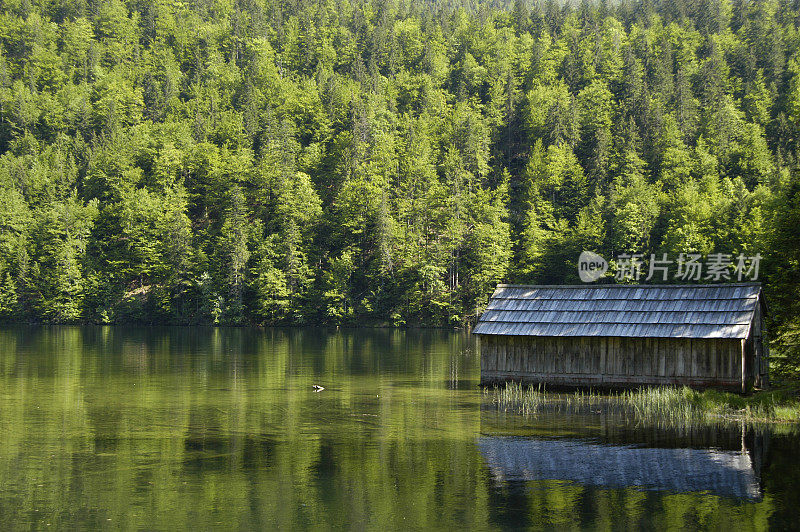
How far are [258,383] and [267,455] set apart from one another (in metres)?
19.9

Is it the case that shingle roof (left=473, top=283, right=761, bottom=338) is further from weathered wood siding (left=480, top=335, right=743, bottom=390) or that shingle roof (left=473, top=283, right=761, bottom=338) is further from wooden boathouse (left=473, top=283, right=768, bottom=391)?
weathered wood siding (left=480, top=335, right=743, bottom=390)

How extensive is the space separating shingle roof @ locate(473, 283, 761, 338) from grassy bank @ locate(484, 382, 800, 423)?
2.88m

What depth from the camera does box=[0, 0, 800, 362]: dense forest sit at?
115875 millimetres

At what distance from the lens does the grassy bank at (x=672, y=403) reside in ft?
111

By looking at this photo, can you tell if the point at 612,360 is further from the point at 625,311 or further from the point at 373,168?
the point at 373,168

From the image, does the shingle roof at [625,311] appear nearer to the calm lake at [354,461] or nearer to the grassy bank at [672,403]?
the grassy bank at [672,403]

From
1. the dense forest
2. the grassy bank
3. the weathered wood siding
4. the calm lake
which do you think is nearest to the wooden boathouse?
the weathered wood siding

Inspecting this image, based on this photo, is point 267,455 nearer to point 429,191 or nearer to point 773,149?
point 429,191

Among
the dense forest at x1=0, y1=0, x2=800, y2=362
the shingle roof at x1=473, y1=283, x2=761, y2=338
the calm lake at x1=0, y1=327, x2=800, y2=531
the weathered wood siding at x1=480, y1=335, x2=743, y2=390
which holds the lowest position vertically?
the calm lake at x1=0, y1=327, x2=800, y2=531

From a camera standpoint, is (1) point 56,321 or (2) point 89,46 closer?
(1) point 56,321

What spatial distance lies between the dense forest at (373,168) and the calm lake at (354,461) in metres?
39.5

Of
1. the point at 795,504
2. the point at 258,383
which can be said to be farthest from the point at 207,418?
the point at 795,504

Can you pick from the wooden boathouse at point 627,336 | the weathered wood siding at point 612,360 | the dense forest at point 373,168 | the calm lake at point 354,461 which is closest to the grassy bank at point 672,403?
the weathered wood siding at point 612,360

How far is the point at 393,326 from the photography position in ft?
375
